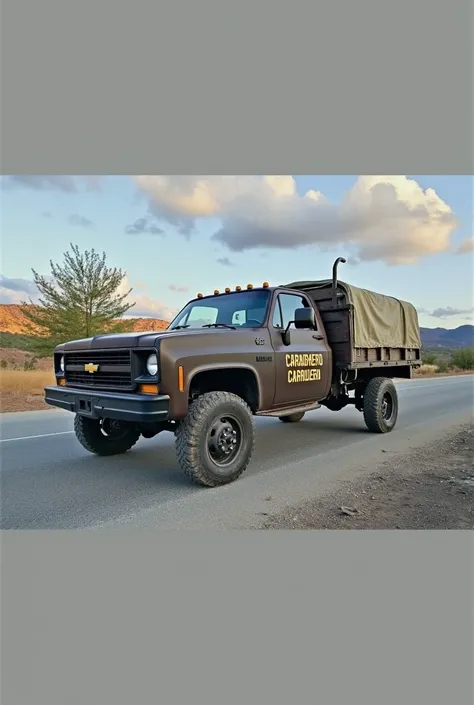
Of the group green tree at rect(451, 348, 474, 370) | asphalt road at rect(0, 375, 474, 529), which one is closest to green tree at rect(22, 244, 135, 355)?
asphalt road at rect(0, 375, 474, 529)

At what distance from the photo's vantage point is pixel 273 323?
564cm

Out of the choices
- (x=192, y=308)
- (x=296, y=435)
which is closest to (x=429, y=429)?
(x=296, y=435)

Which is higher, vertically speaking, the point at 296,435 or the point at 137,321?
the point at 137,321

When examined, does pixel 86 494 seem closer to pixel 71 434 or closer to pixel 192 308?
pixel 192 308

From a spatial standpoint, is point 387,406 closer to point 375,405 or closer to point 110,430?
point 375,405

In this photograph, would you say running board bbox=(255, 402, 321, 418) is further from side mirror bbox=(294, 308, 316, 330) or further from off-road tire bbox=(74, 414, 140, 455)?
off-road tire bbox=(74, 414, 140, 455)

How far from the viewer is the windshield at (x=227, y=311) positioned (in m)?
5.68

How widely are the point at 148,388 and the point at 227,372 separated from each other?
1117 millimetres

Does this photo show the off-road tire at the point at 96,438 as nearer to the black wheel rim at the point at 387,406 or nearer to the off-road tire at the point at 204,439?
the off-road tire at the point at 204,439

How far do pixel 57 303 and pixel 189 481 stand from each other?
15285mm

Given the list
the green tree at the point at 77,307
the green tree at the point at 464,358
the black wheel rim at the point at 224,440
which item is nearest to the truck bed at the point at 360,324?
the black wheel rim at the point at 224,440

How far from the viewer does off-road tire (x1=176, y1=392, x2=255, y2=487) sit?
4.36m

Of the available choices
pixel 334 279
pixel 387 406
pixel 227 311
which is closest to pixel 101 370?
pixel 227 311

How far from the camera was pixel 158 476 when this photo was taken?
4.96 metres
